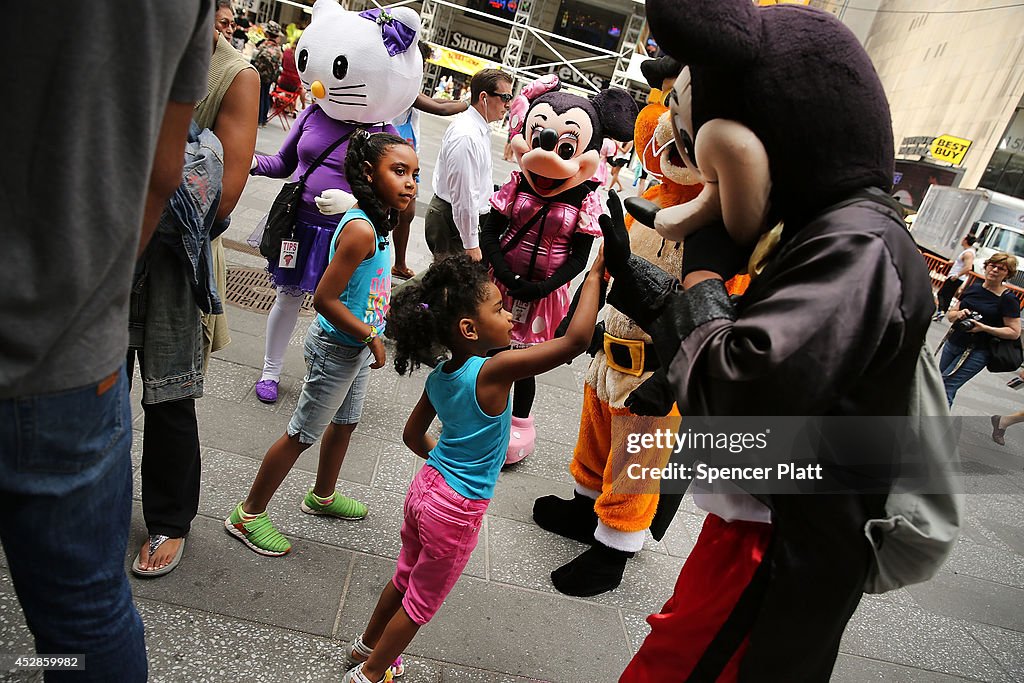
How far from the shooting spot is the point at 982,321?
20.9 ft

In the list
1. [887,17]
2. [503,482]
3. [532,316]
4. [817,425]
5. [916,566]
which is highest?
[887,17]

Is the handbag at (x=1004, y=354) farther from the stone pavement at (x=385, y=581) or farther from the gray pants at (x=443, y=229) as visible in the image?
the gray pants at (x=443, y=229)

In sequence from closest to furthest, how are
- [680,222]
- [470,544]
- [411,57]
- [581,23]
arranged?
[680,222] < [470,544] < [411,57] < [581,23]

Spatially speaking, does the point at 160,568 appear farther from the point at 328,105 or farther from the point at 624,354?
the point at 328,105

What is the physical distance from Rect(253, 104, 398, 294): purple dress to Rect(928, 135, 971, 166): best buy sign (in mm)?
26678

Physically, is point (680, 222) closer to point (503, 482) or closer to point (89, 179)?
point (89, 179)

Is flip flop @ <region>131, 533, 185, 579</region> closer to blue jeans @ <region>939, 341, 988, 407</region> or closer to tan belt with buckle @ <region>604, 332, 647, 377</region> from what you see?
tan belt with buckle @ <region>604, 332, 647, 377</region>

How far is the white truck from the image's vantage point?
1673 cm

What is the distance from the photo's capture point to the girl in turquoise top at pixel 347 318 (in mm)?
2332

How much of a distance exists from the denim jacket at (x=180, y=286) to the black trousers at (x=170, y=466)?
0.25 feet

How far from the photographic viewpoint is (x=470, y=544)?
1.99m

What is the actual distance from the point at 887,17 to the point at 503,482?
146ft

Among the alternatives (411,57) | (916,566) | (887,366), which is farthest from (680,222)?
(411,57)

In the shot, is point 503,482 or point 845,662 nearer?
point 845,662
